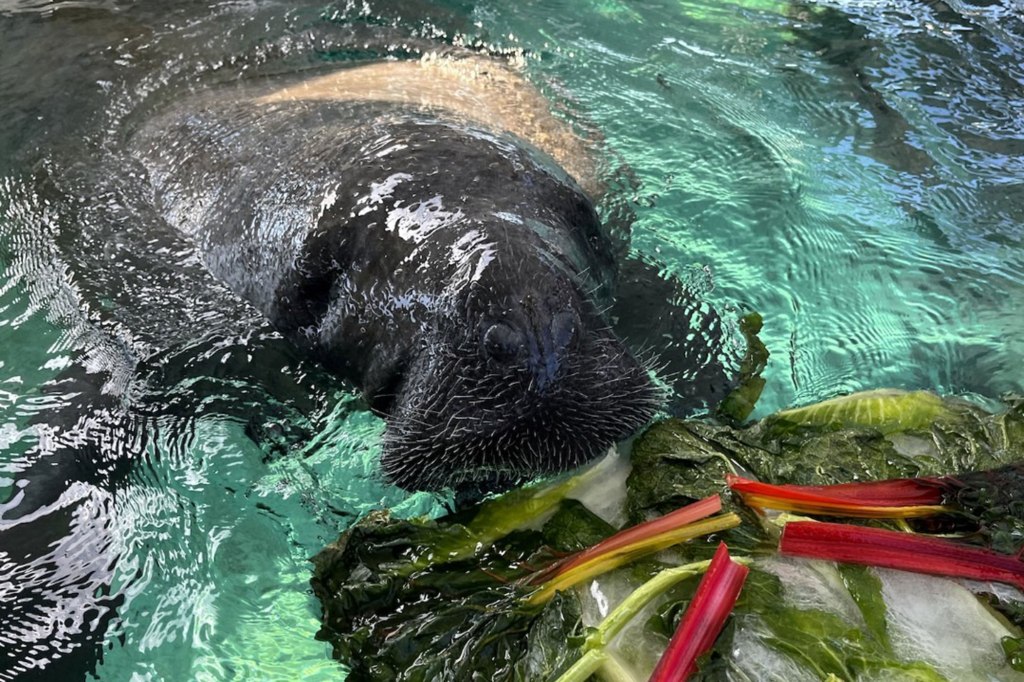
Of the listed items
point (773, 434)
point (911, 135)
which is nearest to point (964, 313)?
point (911, 135)

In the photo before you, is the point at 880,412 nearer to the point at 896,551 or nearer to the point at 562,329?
the point at 896,551

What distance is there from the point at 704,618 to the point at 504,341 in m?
0.95

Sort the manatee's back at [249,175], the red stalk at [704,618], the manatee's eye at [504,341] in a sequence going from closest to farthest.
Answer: the red stalk at [704,618], the manatee's eye at [504,341], the manatee's back at [249,175]

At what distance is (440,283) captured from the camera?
8.99ft

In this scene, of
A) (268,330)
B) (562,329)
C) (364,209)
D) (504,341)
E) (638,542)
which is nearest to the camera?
(638,542)

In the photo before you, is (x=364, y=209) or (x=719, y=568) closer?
(x=719, y=568)

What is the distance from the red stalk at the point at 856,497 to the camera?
7.64 ft

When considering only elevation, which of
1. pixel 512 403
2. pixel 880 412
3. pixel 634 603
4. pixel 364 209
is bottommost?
pixel 880 412

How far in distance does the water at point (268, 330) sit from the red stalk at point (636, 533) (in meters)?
1.00

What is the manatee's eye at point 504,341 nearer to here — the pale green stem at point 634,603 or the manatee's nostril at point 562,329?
the manatee's nostril at point 562,329

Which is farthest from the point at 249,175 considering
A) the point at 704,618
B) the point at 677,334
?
the point at 704,618

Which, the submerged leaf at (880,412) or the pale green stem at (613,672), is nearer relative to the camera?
the pale green stem at (613,672)

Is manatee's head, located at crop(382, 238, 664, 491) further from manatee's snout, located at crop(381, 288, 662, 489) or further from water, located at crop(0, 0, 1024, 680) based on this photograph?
water, located at crop(0, 0, 1024, 680)

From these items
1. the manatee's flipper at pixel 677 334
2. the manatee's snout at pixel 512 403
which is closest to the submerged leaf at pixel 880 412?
the manatee's snout at pixel 512 403
